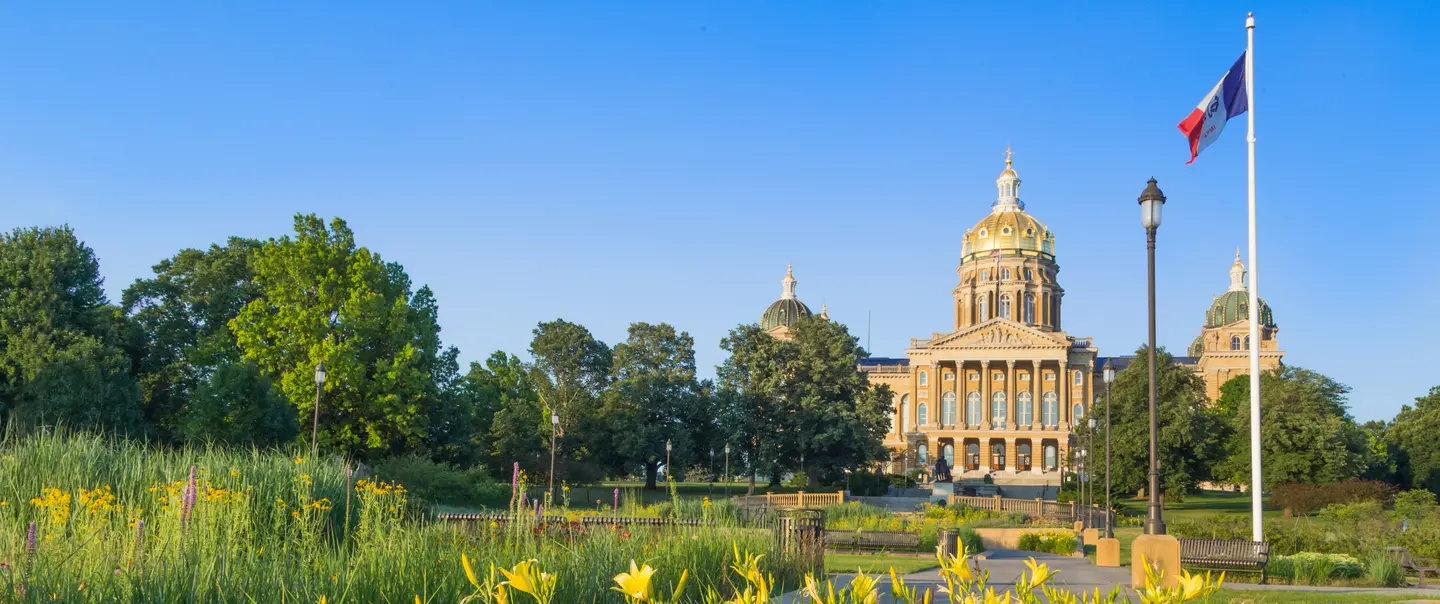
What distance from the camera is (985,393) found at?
99000 millimetres

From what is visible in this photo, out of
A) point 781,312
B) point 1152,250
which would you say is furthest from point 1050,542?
point 781,312

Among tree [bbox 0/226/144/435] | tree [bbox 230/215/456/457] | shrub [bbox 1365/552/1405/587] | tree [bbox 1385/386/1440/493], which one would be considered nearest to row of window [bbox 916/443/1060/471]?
tree [bbox 1385/386/1440/493]

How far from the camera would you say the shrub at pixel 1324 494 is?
44659 mm

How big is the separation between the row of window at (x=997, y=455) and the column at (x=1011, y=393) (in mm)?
1195

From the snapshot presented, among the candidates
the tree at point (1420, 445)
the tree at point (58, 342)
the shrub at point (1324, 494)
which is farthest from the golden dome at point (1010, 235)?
the tree at point (58, 342)

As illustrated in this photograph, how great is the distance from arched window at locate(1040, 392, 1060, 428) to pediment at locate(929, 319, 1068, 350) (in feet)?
14.9

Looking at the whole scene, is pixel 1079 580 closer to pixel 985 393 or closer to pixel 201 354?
pixel 201 354

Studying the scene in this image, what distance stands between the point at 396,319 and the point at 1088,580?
2977 centimetres

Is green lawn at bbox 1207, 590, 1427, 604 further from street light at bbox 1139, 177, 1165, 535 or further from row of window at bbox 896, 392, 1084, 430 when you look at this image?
row of window at bbox 896, 392, 1084, 430

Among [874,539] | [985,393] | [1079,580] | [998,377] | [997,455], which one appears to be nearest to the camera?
[1079,580]

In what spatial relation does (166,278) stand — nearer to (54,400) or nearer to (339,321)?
(339,321)

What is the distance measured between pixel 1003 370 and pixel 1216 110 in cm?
8111

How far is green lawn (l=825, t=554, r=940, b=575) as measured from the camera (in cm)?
1853

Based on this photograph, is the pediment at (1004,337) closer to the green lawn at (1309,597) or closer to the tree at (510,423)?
the tree at (510,423)
